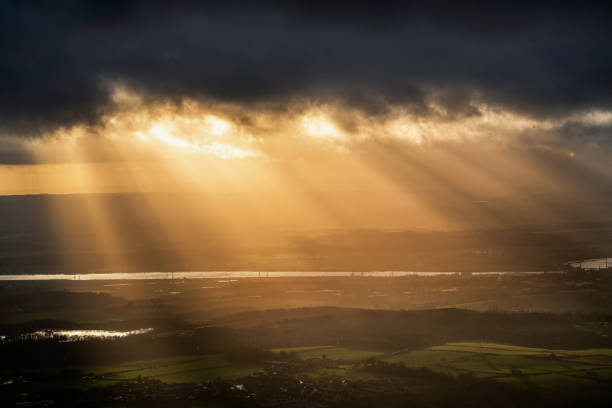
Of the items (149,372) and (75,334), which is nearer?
(149,372)

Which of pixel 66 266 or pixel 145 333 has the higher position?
pixel 66 266

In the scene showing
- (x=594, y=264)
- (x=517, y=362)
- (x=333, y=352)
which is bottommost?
(x=517, y=362)

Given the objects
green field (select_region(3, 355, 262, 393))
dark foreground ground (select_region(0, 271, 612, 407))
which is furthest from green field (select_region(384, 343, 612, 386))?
green field (select_region(3, 355, 262, 393))

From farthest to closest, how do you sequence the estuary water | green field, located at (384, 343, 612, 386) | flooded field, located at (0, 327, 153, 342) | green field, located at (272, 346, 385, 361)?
the estuary water
flooded field, located at (0, 327, 153, 342)
green field, located at (272, 346, 385, 361)
green field, located at (384, 343, 612, 386)

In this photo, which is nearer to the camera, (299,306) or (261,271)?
(299,306)

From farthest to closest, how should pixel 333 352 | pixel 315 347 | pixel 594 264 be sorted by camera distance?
pixel 594 264, pixel 315 347, pixel 333 352

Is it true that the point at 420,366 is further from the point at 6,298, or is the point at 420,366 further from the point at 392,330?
the point at 6,298

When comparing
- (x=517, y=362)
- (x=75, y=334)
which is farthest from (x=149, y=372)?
(x=517, y=362)

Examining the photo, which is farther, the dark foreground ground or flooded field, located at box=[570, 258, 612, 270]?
flooded field, located at box=[570, 258, 612, 270]

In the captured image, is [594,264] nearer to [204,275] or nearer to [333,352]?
[204,275]

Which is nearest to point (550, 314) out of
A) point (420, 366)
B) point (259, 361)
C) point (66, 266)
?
point (420, 366)

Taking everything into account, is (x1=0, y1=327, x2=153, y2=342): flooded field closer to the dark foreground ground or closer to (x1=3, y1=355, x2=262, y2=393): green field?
the dark foreground ground
